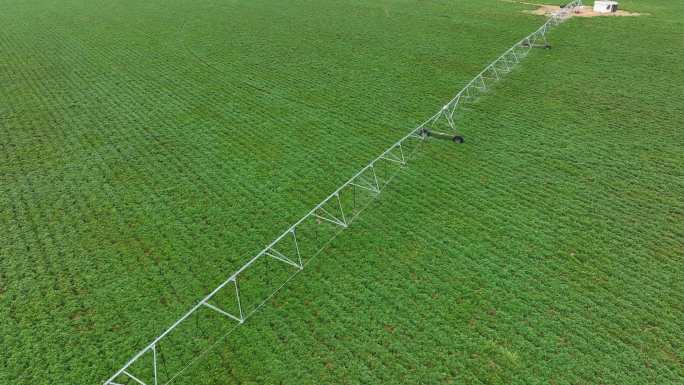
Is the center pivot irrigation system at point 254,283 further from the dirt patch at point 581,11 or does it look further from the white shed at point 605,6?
the white shed at point 605,6

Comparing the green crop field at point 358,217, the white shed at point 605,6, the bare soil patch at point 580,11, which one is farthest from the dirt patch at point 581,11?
the green crop field at point 358,217

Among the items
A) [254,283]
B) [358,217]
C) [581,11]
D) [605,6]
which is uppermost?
[605,6]

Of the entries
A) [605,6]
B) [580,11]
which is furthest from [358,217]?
[605,6]

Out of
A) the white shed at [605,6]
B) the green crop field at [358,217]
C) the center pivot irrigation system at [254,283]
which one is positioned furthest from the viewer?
the white shed at [605,6]

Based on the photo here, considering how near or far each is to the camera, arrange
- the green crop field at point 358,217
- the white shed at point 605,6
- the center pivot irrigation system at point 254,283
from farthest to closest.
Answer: the white shed at point 605,6
the green crop field at point 358,217
the center pivot irrigation system at point 254,283

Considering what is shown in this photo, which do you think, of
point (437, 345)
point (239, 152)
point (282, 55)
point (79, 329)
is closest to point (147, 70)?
point (282, 55)

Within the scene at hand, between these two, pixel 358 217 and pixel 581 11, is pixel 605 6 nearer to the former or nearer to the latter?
pixel 581 11
